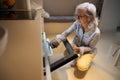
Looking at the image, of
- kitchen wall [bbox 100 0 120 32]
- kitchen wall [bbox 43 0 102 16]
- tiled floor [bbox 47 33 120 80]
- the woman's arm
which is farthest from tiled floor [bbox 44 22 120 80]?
kitchen wall [bbox 43 0 102 16]

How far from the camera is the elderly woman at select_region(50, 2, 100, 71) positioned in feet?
5.42

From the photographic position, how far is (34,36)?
95 cm

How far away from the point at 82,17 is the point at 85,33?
21 cm

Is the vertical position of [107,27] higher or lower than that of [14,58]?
lower

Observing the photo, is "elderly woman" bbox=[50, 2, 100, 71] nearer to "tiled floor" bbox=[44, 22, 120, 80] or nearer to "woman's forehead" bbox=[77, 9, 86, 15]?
"woman's forehead" bbox=[77, 9, 86, 15]

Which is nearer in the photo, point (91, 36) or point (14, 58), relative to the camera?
point (14, 58)

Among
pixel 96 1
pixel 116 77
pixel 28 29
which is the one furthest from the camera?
pixel 96 1

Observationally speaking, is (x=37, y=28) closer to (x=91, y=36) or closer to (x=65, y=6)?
(x=91, y=36)

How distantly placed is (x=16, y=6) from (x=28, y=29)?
0.22m

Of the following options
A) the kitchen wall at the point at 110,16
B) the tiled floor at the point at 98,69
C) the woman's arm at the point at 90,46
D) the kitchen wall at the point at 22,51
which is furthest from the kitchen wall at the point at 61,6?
the kitchen wall at the point at 22,51

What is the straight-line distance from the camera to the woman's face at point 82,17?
5.38 feet

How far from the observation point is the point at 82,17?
1.67 metres

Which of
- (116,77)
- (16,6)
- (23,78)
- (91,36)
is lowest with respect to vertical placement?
(116,77)

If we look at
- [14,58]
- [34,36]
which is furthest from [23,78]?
[34,36]
